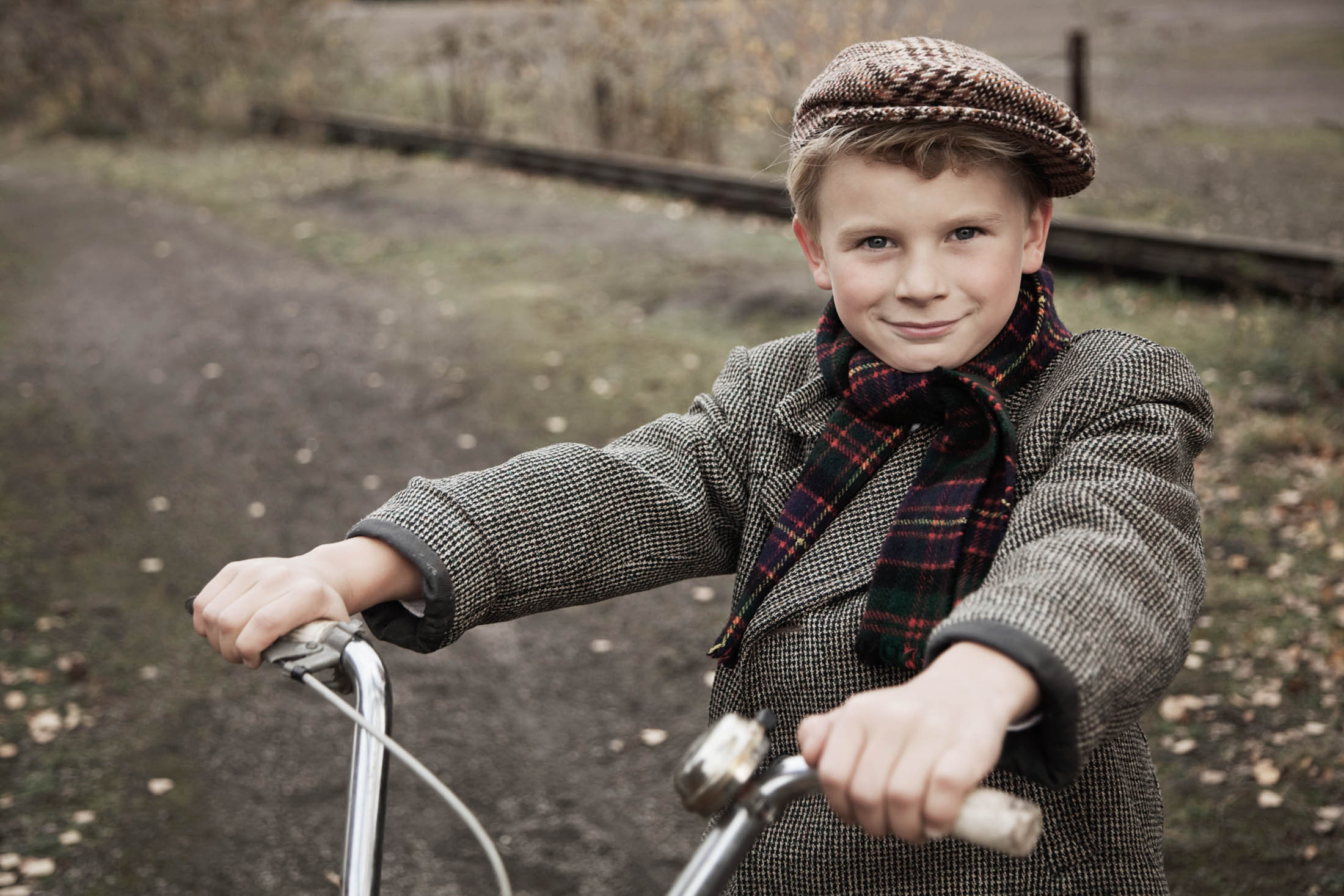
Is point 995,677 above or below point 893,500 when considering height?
above

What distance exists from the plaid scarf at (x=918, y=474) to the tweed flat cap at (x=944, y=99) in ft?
0.66

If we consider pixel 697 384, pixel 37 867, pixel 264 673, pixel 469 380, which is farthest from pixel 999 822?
pixel 469 380

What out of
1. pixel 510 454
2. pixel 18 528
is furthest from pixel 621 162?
pixel 18 528

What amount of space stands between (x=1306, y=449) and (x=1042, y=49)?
1011 cm

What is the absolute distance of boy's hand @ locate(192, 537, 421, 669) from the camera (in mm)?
1336

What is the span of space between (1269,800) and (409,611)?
2.50 m

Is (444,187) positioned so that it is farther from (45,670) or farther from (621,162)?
(45,670)

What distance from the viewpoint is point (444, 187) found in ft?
33.4

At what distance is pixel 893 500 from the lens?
165cm

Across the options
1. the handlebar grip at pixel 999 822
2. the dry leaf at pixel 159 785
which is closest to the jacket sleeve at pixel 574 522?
the handlebar grip at pixel 999 822

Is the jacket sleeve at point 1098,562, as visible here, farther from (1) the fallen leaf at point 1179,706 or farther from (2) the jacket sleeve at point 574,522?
(1) the fallen leaf at point 1179,706

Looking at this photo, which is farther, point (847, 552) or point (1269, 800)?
point (1269, 800)

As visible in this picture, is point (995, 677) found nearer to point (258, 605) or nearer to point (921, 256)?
point (921, 256)

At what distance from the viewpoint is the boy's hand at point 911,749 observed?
→ 3.37 feet
